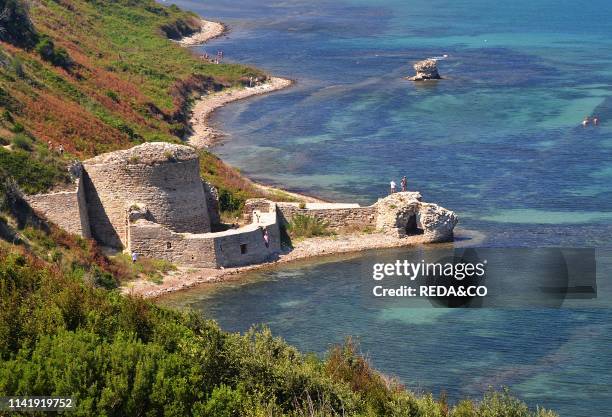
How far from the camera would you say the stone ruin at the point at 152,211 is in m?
45.9

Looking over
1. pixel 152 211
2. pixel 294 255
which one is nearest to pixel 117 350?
pixel 152 211

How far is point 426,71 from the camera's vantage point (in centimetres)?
10669

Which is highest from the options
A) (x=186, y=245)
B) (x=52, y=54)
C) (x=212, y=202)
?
(x=52, y=54)

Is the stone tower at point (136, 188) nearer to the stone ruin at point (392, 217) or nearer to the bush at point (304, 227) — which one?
the stone ruin at point (392, 217)

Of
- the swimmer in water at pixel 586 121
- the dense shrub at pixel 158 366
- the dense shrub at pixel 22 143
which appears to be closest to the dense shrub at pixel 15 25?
the dense shrub at pixel 22 143

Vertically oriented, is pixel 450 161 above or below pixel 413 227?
below

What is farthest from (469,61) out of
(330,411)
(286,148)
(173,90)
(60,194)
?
(330,411)

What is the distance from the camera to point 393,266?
48594mm

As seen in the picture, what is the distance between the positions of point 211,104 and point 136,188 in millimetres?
50402

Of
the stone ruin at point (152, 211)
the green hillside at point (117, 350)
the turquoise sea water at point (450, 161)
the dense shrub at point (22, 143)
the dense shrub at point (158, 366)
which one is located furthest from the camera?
the dense shrub at point (22, 143)

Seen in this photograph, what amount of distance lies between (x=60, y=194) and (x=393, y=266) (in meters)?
14.0

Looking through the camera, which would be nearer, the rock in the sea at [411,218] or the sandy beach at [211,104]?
the rock in the sea at [411,218]

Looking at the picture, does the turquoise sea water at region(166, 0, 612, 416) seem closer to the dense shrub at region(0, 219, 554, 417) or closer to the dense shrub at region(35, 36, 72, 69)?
the dense shrub at region(0, 219, 554, 417)

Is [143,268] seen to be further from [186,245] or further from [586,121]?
[586,121]
